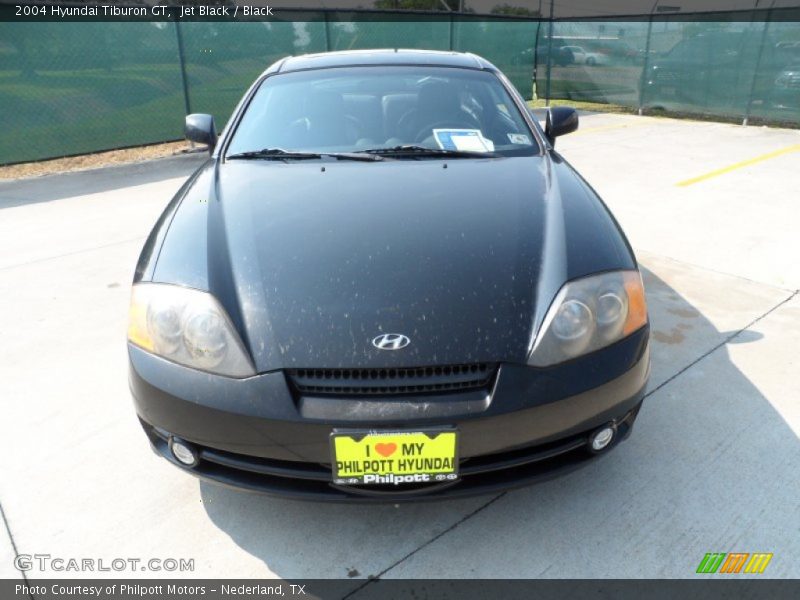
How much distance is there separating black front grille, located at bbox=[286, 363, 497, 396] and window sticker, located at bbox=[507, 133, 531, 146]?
61.5 inches

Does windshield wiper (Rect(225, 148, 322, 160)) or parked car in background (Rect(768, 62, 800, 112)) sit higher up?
windshield wiper (Rect(225, 148, 322, 160))

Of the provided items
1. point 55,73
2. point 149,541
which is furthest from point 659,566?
point 55,73

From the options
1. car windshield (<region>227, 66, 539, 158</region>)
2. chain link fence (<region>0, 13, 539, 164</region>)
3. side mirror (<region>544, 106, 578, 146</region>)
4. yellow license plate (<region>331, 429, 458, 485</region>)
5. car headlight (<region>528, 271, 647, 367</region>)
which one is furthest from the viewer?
chain link fence (<region>0, 13, 539, 164</region>)

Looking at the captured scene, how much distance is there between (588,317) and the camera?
5.61 ft

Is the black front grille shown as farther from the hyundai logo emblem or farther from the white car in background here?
Answer: the white car in background

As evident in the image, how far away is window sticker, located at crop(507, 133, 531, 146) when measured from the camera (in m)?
2.78

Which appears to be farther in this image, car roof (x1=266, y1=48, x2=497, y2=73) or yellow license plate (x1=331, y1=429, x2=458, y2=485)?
car roof (x1=266, y1=48, x2=497, y2=73)

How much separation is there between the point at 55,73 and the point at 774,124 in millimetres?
11646

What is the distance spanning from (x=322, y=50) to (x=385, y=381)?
9405mm

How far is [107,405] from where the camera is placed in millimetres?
2588

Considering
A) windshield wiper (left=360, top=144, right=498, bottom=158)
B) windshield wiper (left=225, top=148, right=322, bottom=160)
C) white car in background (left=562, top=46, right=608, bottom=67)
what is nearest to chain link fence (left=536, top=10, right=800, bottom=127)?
white car in background (left=562, top=46, right=608, bottom=67)

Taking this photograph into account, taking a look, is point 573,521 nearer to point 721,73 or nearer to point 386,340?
point 386,340

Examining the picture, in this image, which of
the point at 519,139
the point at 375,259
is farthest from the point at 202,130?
the point at 375,259

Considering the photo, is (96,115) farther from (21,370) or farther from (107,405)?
(107,405)
